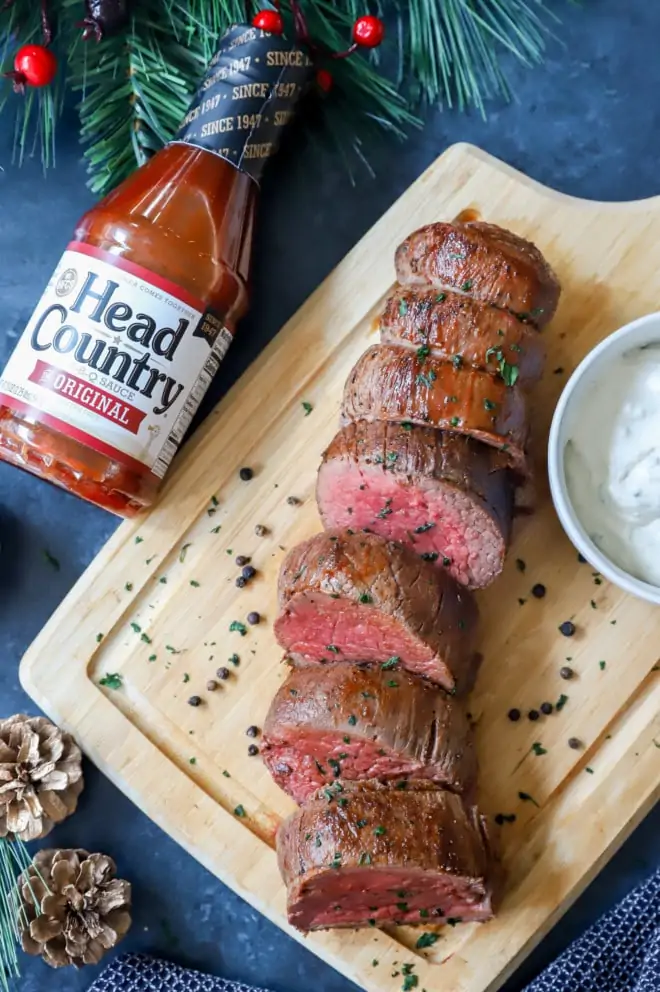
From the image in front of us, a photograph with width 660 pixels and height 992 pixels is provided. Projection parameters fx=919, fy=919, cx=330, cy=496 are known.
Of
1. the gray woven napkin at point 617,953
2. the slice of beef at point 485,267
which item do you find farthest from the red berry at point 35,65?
the gray woven napkin at point 617,953

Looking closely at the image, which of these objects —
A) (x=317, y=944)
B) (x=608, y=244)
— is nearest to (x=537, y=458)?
(x=608, y=244)

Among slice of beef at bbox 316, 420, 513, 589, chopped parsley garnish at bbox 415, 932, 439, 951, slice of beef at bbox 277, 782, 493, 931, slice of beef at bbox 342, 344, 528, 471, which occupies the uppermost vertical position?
slice of beef at bbox 342, 344, 528, 471

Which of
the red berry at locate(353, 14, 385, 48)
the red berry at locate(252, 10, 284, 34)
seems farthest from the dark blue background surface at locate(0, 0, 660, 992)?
the red berry at locate(252, 10, 284, 34)

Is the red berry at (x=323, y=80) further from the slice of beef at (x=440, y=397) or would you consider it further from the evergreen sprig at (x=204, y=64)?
the slice of beef at (x=440, y=397)

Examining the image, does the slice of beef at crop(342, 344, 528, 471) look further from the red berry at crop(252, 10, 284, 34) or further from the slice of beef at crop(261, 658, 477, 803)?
the red berry at crop(252, 10, 284, 34)

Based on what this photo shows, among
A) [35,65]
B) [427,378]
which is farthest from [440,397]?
[35,65]
